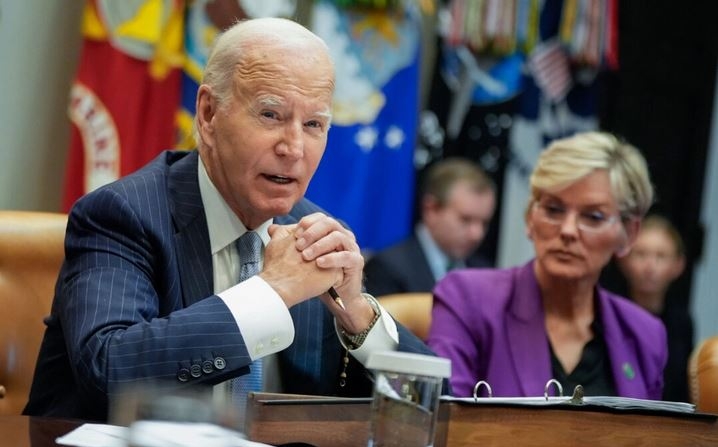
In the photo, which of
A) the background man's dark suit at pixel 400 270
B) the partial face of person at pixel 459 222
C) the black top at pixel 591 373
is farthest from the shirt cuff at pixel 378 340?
the partial face of person at pixel 459 222

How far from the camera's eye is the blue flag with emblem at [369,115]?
4.46m

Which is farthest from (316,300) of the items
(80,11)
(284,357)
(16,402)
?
(80,11)

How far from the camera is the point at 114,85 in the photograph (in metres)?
3.94

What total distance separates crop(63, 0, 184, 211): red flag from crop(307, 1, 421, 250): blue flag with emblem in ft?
2.23

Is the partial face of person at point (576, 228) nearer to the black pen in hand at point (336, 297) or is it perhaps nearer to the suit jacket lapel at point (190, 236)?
the black pen in hand at point (336, 297)

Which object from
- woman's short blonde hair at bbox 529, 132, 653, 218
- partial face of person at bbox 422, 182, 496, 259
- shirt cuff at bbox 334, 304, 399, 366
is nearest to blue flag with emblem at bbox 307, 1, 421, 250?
partial face of person at bbox 422, 182, 496, 259

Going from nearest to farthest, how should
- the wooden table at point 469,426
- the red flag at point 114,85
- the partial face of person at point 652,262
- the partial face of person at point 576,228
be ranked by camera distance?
the wooden table at point 469,426 < the partial face of person at point 576,228 < the red flag at point 114,85 < the partial face of person at point 652,262

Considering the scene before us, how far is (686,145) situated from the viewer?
577 cm

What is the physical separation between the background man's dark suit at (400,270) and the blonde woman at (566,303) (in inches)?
69.7

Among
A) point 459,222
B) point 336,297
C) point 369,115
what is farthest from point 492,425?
point 459,222

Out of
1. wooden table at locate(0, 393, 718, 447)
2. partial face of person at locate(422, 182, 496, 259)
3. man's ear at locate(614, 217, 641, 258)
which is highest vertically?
partial face of person at locate(422, 182, 496, 259)

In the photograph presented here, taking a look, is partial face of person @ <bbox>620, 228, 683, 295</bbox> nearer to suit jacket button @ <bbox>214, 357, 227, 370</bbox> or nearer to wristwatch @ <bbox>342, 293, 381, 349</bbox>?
wristwatch @ <bbox>342, 293, 381, 349</bbox>

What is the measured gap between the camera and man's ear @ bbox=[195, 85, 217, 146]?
227 centimetres

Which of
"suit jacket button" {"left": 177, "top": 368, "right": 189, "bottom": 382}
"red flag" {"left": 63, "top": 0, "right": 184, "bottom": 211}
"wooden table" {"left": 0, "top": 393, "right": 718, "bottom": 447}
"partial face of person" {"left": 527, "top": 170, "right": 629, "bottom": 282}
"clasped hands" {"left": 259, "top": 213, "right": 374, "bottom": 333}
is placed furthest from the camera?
"red flag" {"left": 63, "top": 0, "right": 184, "bottom": 211}
